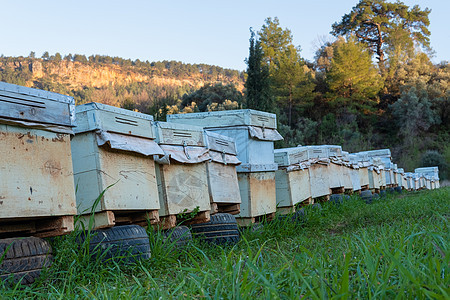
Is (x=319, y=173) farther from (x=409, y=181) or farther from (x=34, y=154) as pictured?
(x=409, y=181)

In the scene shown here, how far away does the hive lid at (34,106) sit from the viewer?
121 inches

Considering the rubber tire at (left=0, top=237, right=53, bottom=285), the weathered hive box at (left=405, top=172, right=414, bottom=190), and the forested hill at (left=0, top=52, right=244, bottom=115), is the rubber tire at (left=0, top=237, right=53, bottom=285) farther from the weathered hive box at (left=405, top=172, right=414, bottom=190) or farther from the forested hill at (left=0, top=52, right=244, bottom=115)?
the forested hill at (left=0, top=52, right=244, bottom=115)

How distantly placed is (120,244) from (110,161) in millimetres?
693

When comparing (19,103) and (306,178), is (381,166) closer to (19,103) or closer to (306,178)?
(306,178)

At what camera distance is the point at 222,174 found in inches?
215

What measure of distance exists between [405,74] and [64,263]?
39870mm

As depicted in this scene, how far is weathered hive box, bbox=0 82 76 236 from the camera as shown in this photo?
3045mm

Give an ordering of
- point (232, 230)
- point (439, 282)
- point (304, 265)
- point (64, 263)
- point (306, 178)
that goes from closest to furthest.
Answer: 1. point (439, 282)
2. point (304, 265)
3. point (64, 263)
4. point (232, 230)
5. point (306, 178)

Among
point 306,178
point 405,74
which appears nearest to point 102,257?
point 306,178

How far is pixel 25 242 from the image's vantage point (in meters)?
3.16

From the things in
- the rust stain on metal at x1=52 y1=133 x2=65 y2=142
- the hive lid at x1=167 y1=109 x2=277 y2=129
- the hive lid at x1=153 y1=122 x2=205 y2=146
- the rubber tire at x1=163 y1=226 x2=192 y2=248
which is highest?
the hive lid at x1=167 y1=109 x2=277 y2=129

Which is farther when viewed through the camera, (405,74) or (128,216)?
(405,74)

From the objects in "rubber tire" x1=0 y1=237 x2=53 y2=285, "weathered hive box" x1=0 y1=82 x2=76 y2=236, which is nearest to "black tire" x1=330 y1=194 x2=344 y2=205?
"weathered hive box" x1=0 y1=82 x2=76 y2=236

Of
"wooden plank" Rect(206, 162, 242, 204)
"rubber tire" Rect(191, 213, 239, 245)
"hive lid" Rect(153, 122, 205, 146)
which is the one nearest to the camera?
"hive lid" Rect(153, 122, 205, 146)
